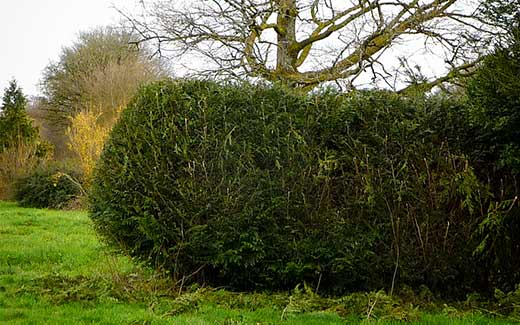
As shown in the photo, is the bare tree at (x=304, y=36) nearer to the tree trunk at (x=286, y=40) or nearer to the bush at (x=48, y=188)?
the tree trunk at (x=286, y=40)

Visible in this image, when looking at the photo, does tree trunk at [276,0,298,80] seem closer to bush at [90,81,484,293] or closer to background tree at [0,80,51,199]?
bush at [90,81,484,293]

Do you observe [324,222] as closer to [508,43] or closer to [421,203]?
[421,203]

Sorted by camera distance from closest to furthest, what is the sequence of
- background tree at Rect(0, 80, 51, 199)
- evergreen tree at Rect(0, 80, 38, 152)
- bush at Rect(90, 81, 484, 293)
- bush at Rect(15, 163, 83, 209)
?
1. bush at Rect(90, 81, 484, 293)
2. bush at Rect(15, 163, 83, 209)
3. background tree at Rect(0, 80, 51, 199)
4. evergreen tree at Rect(0, 80, 38, 152)

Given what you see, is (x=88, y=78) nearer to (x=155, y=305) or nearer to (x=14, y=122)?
(x=14, y=122)

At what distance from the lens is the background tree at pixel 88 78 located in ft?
92.7

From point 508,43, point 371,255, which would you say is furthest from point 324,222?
point 508,43

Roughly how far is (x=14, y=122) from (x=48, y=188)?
741cm

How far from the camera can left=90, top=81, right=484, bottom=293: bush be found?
5719 millimetres

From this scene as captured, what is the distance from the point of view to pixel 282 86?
6.32m

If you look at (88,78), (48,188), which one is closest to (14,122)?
(88,78)

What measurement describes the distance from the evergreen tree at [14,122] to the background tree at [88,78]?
2.13 meters

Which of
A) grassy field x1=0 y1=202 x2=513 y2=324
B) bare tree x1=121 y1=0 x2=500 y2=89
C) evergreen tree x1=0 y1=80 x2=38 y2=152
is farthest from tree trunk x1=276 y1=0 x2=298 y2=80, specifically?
evergreen tree x1=0 y1=80 x2=38 y2=152

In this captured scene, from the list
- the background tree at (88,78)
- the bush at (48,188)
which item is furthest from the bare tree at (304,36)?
the background tree at (88,78)

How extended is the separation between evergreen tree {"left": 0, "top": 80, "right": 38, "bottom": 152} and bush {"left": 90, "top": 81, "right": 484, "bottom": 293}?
839 inches
